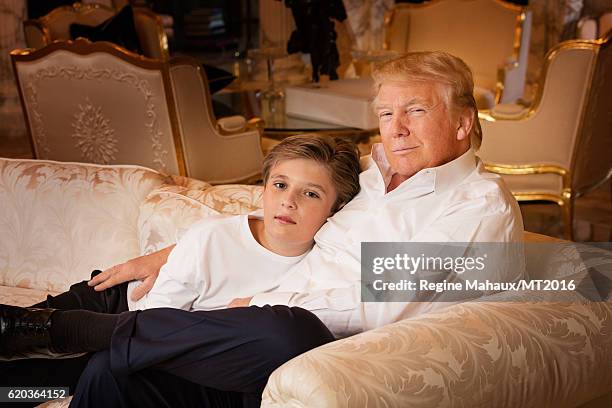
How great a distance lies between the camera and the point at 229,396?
1609 mm

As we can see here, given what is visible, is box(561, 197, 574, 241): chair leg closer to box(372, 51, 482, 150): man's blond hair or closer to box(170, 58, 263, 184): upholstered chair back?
box(170, 58, 263, 184): upholstered chair back

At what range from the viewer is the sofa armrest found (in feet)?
4.24

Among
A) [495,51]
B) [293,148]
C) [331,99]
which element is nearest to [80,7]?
[331,99]

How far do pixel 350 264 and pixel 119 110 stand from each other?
1.73 metres

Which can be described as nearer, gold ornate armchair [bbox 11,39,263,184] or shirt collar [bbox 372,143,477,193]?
shirt collar [bbox 372,143,477,193]

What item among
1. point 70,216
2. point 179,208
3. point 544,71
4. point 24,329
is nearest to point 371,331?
point 24,329

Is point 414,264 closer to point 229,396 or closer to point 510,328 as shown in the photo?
point 510,328

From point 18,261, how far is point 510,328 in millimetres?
1382

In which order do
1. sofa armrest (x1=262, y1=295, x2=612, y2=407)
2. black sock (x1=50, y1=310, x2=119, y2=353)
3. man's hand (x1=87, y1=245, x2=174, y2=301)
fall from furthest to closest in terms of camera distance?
man's hand (x1=87, y1=245, x2=174, y2=301) → black sock (x1=50, y1=310, x2=119, y2=353) → sofa armrest (x1=262, y1=295, x2=612, y2=407)

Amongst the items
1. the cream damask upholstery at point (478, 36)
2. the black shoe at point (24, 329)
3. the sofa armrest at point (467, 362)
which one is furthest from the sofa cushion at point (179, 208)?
the cream damask upholstery at point (478, 36)

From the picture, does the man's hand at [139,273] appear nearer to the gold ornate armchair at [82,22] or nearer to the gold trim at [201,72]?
the gold trim at [201,72]

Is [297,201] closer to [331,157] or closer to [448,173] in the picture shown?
[331,157]

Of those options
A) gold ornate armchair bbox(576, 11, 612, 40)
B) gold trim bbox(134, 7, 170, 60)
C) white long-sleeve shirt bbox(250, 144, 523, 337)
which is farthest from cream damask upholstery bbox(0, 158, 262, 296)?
gold ornate armchair bbox(576, 11, 612, 40)

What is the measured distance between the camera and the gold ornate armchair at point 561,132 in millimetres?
3209
